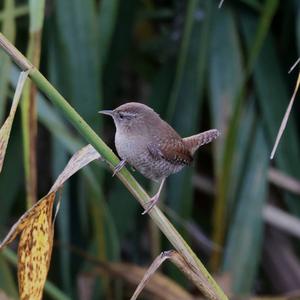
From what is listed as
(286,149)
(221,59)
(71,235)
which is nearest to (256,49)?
(221,59)

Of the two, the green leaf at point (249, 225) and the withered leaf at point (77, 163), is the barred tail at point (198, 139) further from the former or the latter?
the green leaf at point (249, 225)

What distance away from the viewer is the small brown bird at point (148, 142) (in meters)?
1.88

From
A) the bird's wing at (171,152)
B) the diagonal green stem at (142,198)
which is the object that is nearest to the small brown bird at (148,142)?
the bird's wing at (171,152)

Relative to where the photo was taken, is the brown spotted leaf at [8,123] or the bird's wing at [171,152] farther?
the bird's wing at [171,152]

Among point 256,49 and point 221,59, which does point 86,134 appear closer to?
point 256,49

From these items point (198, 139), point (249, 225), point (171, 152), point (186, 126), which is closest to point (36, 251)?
point (171, 152)

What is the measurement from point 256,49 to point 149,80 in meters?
0.66

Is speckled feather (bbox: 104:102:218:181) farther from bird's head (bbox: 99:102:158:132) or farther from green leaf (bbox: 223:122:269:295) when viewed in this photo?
green leaf (bbox: 223:122:269:295)

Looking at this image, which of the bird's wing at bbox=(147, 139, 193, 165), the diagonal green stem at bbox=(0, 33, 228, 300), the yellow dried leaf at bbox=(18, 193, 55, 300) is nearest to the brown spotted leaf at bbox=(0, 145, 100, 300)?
the yellow dried leaf at bbox=(18, 193, 55, 300)

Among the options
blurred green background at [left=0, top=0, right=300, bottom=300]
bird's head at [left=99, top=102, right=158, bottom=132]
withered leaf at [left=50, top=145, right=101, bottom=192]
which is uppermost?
withered leaf at [left=50, top=145, right=101, bottom=192]

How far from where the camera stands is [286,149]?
281 centimetres

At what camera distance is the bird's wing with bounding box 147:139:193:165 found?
1948 millimetres

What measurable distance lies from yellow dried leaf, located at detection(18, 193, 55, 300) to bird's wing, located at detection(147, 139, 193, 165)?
2.05 ft

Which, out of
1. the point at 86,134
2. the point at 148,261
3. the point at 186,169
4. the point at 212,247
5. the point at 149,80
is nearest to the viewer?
the point at 86,134
